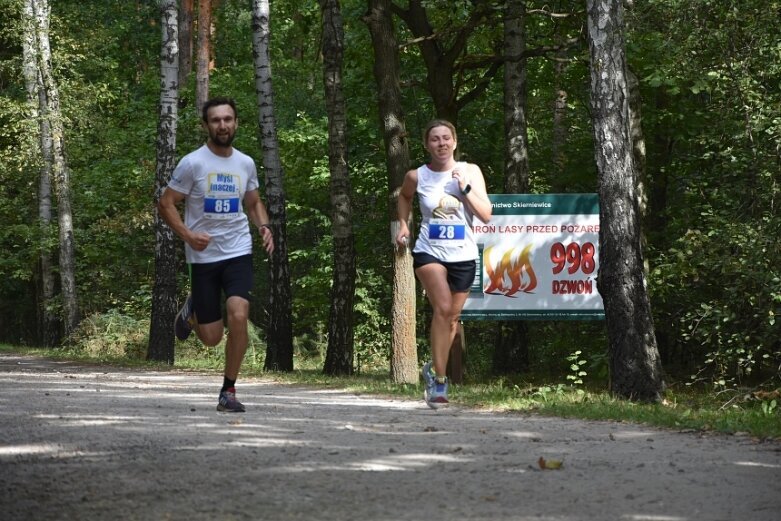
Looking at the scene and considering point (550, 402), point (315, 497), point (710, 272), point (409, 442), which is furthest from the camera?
point (710, 272)

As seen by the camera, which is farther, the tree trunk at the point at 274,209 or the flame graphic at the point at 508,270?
the tree trunk at the point at 274,209

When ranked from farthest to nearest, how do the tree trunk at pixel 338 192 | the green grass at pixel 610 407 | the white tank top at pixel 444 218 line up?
the tree trunk at pixel 338 192
the white tank top at pixel 444 218
the green grass at pixel 610 407

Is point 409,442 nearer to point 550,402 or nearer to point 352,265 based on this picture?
point 550,402

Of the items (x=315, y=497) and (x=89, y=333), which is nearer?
(x=315, y=497)

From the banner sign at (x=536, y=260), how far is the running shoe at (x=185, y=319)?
7909 mm

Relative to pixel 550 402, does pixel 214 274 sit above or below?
above

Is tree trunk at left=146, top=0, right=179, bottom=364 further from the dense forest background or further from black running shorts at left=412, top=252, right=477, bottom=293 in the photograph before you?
black running shorts at left=412, top=252, right=477, bottom=293

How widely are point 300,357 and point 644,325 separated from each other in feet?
70.2

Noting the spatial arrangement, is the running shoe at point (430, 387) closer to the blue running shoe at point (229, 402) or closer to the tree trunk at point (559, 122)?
the blue running shoe at point (229, 402)

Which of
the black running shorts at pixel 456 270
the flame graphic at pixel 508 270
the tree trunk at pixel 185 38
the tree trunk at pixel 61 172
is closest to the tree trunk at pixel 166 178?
the flame graphic at pixel 508 270

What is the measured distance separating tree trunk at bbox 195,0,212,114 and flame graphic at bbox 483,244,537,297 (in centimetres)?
2265

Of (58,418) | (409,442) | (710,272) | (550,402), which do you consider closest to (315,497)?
(409,442)

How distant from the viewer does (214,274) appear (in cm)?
978

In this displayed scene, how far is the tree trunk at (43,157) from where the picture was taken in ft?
108
